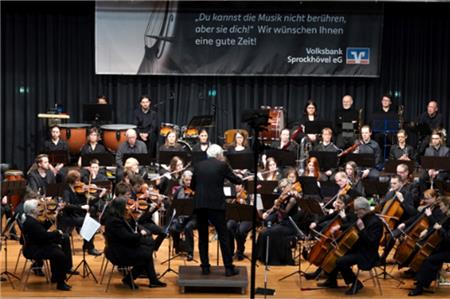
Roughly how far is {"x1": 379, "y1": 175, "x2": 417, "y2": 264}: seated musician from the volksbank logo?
5430 mm

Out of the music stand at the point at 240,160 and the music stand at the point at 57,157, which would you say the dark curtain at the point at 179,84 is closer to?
the music stand at the point at 57,157

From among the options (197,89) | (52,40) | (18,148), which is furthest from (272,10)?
(18,148)

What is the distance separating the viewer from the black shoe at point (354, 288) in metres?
10.4

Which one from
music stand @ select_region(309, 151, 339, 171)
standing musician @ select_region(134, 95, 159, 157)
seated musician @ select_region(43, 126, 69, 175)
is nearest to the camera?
music stand @ select_region(309, 151, 339, 171)

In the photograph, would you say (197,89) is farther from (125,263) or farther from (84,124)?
(125,263)

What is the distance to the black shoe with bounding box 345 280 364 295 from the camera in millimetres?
10367

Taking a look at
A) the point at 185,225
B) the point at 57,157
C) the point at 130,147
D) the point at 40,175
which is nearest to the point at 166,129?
the point at 130,147

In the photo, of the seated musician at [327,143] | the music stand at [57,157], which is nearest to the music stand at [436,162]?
the seated musician at [327,143]

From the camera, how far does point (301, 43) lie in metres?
17.0

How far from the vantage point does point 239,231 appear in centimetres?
1184

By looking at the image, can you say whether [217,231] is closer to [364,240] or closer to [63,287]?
[364,240]

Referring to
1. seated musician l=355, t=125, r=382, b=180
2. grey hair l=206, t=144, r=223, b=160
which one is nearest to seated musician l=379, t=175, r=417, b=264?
grey hair l=206, t=144, r=223, b=160

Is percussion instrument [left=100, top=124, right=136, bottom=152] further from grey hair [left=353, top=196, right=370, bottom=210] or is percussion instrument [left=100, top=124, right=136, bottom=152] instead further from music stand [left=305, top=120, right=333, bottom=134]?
grey hair [left=353, top=196, right=370, bottom=210]

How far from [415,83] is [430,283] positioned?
7.94 meters
